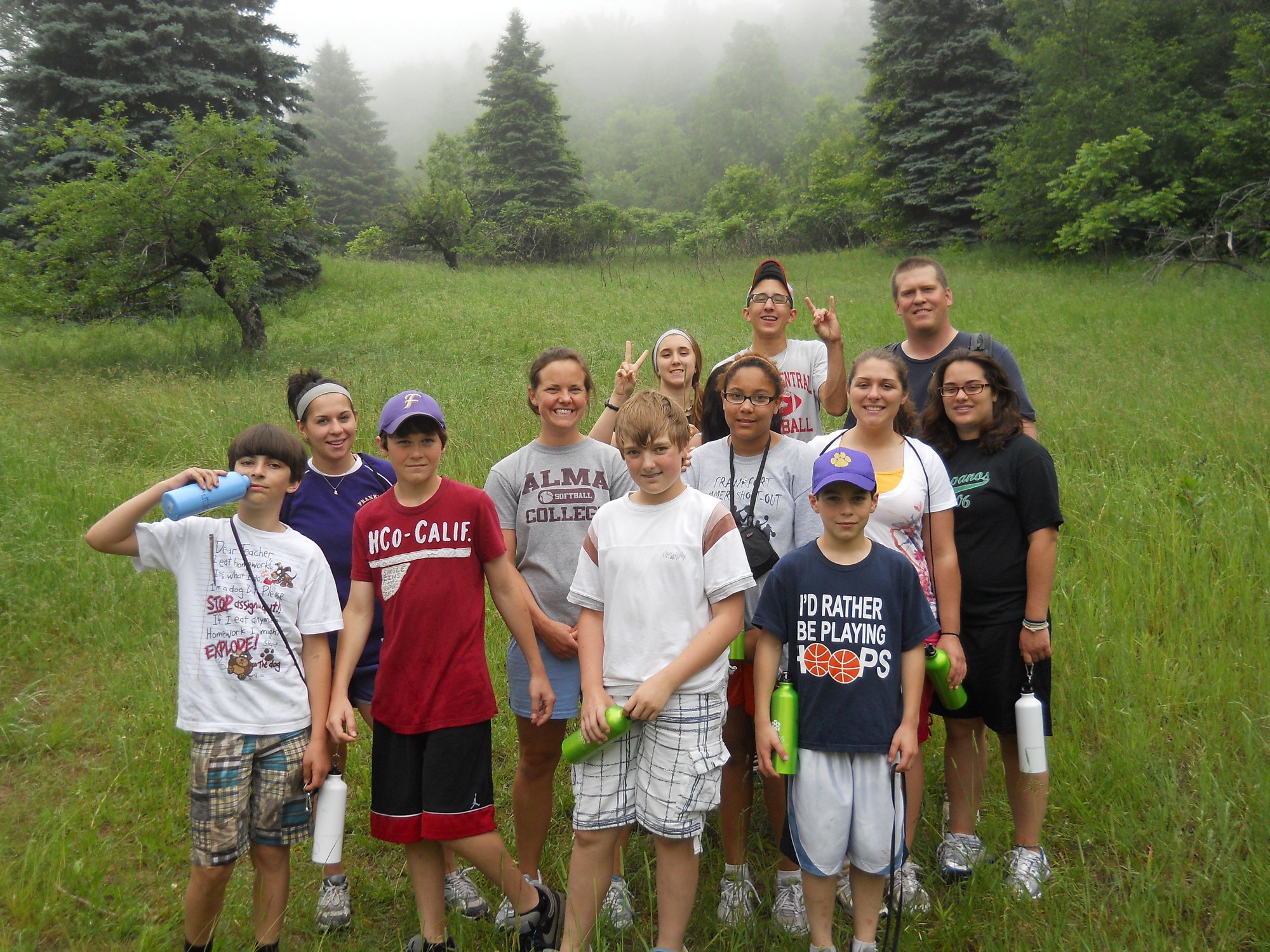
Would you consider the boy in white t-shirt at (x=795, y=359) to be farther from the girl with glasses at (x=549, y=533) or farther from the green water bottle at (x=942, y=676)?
the green water bottle at (x=942, y=676)

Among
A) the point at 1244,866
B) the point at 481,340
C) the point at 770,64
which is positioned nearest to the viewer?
the point at 1244,866

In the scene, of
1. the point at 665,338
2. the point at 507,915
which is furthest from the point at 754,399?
the point at 507,915

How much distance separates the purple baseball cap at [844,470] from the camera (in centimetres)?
249

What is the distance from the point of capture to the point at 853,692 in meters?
2.48

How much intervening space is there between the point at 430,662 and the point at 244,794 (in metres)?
0.70

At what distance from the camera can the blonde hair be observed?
257cm

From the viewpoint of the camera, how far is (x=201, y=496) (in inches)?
97.6

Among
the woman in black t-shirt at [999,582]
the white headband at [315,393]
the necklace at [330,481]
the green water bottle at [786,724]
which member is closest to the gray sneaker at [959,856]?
the woman in black t-shirt at [999,582]

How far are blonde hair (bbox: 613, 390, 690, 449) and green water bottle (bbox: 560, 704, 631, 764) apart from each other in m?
0.83

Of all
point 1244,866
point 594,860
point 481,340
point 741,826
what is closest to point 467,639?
point 594,860

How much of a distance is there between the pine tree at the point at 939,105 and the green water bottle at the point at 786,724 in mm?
22918

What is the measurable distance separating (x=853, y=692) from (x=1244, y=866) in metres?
1.53

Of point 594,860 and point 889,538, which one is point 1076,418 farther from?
point 594,860

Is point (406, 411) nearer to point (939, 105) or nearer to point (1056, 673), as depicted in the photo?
point (1056, 673)
